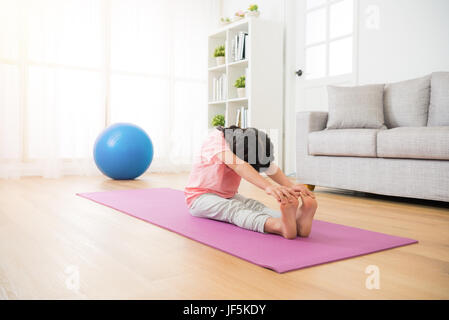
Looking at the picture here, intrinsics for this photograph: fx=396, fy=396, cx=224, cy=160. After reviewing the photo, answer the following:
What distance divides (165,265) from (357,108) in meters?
2.17

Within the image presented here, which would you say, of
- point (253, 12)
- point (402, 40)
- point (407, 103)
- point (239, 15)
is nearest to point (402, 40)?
point (402, 40)

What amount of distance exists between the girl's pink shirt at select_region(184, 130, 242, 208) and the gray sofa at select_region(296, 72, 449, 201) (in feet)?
3.69

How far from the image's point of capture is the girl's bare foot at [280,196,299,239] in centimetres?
129

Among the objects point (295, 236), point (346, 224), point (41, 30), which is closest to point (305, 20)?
point (41, 30)

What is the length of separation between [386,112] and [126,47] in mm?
2803

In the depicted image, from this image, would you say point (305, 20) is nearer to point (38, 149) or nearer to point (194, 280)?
point (38, 149)

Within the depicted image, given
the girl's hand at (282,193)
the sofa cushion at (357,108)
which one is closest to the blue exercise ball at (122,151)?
the sofa cushion at (357,108)

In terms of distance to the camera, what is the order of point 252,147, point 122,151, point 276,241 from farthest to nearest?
point 122,151 < point 252,147 < point 276,241

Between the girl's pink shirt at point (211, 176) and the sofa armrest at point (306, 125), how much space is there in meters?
1.31

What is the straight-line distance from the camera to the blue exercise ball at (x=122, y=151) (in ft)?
11.2

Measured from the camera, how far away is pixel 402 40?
3.12 meters

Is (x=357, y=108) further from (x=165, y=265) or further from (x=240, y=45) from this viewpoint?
(x=165, y=265)

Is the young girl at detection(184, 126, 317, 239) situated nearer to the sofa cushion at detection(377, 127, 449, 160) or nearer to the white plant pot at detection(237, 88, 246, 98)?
the sofa cushion at detection(377, 127, 449, 160)
